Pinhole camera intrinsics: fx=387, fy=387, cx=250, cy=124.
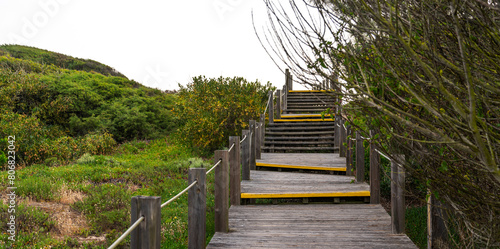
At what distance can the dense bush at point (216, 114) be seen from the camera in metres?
14.5

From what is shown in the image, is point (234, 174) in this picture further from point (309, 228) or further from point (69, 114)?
point (69, 114)

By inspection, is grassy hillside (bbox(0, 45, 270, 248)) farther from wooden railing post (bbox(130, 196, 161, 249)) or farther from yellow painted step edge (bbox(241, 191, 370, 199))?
wooden railing post (bbox(130, 196, 161, 249))

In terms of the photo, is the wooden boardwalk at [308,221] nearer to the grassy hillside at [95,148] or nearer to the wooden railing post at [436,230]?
the wooden railing post at [436,230]

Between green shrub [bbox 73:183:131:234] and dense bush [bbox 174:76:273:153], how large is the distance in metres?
5.74

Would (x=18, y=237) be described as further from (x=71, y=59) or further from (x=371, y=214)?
(x=71, y=59)

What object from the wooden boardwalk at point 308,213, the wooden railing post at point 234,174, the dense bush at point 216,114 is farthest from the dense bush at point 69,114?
the wooden railing post at point 234,174

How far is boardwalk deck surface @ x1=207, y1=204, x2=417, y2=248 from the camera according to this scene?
438cm

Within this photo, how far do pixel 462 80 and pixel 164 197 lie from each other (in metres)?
7.27

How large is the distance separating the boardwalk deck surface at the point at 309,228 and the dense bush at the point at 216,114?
27.9ft

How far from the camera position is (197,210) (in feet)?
13.1

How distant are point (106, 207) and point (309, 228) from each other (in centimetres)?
445

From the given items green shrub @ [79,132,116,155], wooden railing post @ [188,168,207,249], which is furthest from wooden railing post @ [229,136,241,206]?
green shrub @ [79,132,116,155]

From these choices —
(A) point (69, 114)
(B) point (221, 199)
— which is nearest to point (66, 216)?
(B) point (221, 199)

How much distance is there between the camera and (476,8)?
2.13m
